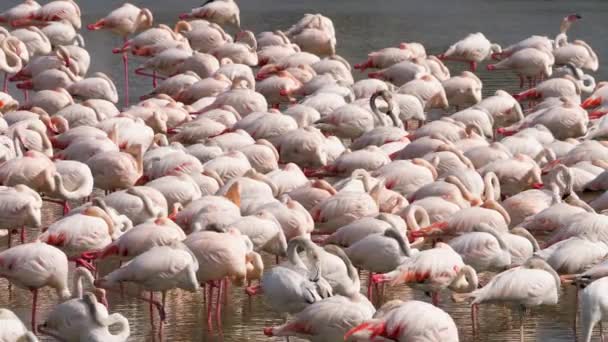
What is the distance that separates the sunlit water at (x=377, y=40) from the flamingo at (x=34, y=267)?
370mm

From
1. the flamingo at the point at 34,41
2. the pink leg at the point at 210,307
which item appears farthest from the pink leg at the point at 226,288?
the flamingo at the point at 34,41

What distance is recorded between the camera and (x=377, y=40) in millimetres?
22781

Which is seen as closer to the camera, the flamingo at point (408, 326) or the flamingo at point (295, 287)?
the flamingo at point (408, 326)

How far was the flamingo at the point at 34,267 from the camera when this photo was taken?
981 cm

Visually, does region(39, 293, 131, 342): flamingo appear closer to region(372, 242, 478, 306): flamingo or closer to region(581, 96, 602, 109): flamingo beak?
region(372, 242, 478, 306): flamingo

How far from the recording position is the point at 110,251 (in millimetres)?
10336

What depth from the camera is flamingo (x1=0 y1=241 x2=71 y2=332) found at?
32.2ft

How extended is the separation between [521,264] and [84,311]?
2788 millimetres

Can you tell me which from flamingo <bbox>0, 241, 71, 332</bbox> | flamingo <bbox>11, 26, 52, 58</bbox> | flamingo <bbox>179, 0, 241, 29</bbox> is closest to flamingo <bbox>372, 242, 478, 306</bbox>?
flamingo <bbox>0, 241, 71, 332</bbox>

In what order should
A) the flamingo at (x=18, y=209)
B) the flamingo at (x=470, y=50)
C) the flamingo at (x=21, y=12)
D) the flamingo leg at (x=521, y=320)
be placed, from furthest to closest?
the flamingo at (x=21, y=12) < the flamingo at (x=470, y=50) < the flamingo at (x=18, y=209) < the flamingo leg at (x=521, y=320)

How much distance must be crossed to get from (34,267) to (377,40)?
13.5 meters

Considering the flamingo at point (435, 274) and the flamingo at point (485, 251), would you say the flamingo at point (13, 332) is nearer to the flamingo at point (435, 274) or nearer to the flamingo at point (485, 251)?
the flamingo at point (435, 274)

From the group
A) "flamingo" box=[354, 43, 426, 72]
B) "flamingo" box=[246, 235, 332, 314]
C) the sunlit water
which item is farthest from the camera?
"flamingo" box=[354, 43, 426, 72]

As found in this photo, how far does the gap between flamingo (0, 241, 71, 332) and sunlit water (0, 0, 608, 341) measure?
370 millimetres
